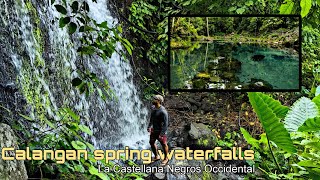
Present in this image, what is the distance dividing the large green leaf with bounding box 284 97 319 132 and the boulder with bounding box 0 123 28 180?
0.63 m

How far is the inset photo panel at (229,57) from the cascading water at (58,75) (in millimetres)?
383

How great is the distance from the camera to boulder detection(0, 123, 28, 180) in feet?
2.78

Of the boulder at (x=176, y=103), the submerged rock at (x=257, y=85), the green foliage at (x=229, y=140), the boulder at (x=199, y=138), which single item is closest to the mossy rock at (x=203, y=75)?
the submerged rock at (x=257, y=85)

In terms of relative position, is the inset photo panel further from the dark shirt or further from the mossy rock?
the dark shirt

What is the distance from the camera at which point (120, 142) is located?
2.51 metres

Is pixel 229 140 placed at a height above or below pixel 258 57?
below

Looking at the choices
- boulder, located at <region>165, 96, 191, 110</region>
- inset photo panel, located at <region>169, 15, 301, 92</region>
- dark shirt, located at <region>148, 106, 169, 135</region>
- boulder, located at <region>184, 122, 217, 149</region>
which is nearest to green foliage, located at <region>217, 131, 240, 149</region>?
boulder, located at <region>184, 122, 217, 149</region>

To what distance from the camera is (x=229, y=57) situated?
3.73 feet

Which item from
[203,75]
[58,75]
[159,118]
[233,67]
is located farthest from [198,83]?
[58,75]

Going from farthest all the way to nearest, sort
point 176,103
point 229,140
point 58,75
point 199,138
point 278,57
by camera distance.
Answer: point 176,103
point 229,140
point 199,138
point 58,75
point 278,57

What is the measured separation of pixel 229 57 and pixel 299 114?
0.25 metres

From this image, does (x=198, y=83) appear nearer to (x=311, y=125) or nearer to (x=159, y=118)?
(x=311, y=125)

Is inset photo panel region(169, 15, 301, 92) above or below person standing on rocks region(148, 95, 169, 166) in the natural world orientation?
above

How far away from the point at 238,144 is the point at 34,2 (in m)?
1.64
